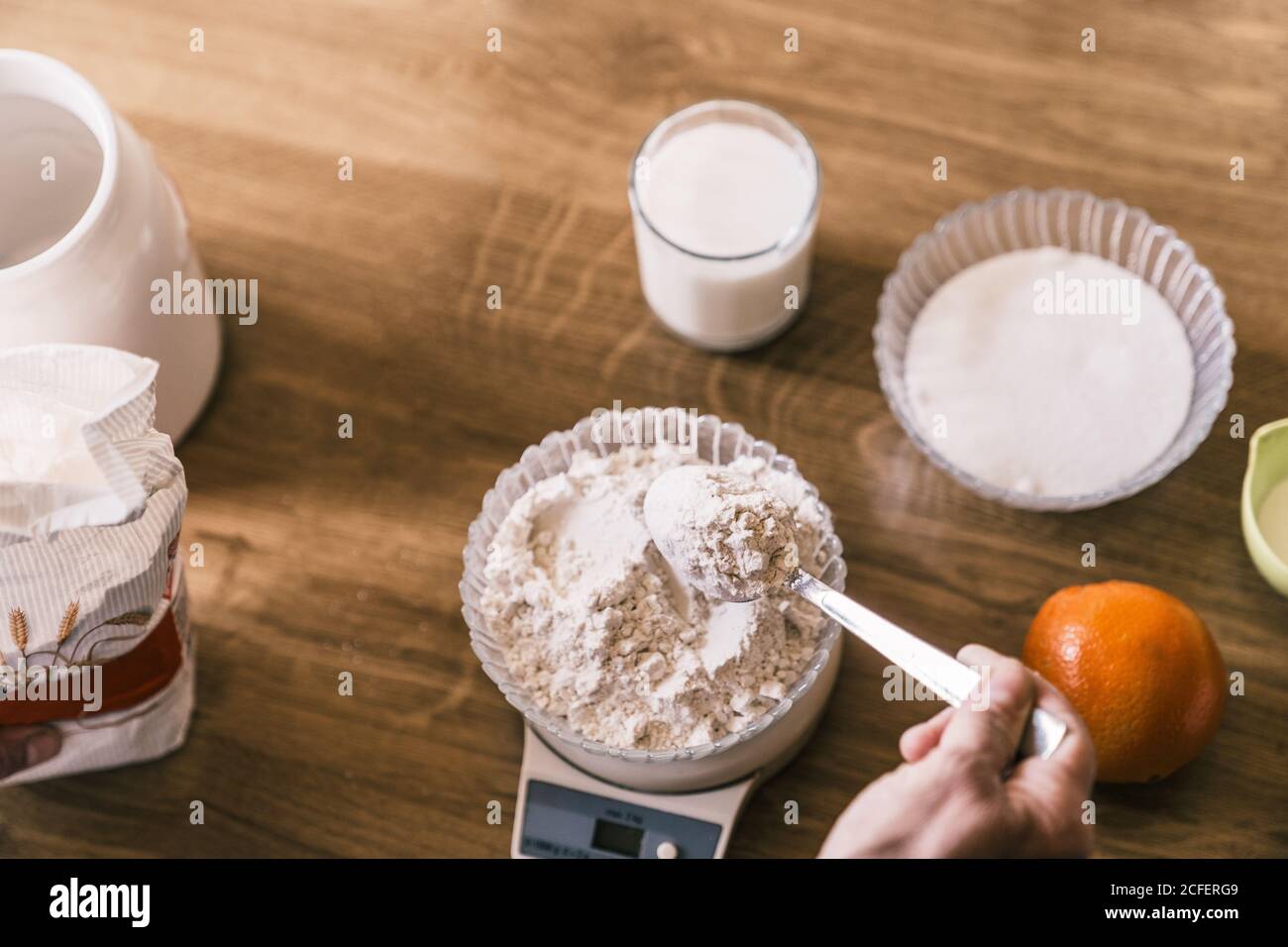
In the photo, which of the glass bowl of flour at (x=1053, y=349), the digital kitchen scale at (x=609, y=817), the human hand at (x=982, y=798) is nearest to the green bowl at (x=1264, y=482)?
the glass bowl of flour at (x=1053, y=349)

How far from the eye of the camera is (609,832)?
3.35 feet

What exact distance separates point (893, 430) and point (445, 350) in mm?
419

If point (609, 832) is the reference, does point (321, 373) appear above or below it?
above

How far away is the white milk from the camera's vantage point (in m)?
0.99

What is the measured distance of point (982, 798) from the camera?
0.78m

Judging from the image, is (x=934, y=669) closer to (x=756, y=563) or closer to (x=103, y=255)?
(x=756, y=563)

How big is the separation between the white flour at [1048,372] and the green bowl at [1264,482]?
0.07m

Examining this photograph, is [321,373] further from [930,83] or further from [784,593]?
[930,83]

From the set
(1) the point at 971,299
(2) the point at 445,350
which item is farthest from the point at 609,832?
(1) the point at 971,299

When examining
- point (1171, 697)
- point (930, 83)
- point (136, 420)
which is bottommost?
point (1171, 697)

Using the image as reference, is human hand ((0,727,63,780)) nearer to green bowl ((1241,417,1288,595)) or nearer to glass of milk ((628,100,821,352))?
glass of milk ((628,100,821,352))

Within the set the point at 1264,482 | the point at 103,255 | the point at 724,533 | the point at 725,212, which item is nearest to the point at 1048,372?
the point at 1264,482
